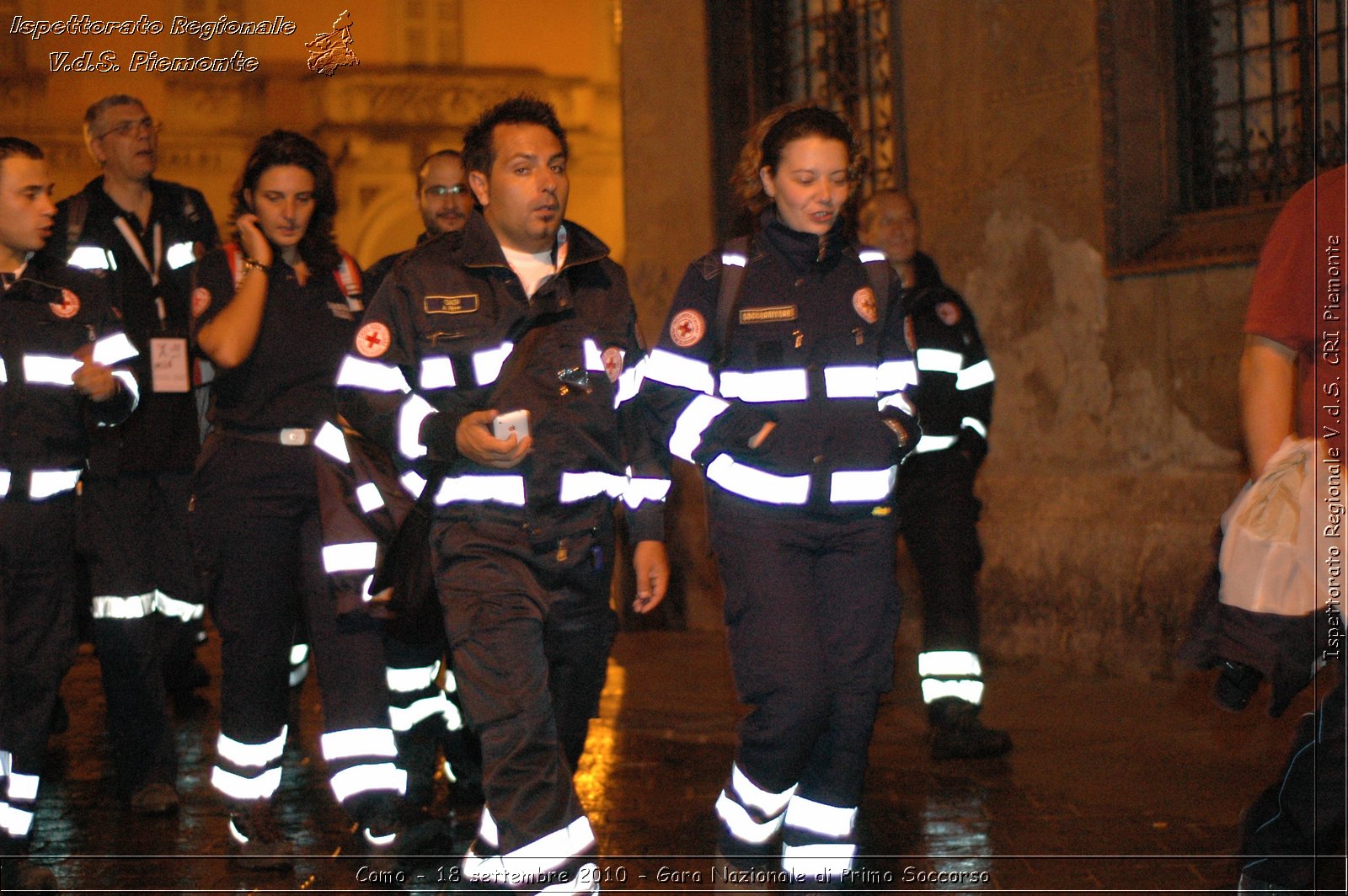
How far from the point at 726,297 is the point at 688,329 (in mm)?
152

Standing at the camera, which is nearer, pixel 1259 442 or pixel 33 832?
pixel 1259 442

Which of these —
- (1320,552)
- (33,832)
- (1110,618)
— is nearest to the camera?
(1320,552)

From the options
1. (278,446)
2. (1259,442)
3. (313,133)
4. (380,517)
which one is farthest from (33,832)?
(313,133)

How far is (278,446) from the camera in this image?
5.65 metres

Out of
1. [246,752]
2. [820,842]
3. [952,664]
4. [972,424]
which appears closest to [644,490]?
[820,842]

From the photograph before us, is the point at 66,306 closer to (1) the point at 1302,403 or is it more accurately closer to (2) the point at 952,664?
(2) the point at 952,664

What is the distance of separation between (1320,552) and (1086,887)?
150 cm

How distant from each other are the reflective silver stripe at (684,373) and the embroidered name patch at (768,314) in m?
0.19

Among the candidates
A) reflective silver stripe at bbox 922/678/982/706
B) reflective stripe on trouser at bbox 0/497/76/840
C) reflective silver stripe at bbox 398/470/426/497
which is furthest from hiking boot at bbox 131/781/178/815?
reflective silver stripe at bbox 922/678/982/706

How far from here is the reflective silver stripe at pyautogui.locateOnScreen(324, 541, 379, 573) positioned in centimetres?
532

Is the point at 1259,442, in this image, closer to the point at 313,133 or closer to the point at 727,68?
the point at 727,68

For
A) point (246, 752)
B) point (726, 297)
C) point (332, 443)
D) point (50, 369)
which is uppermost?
point (726, 297)

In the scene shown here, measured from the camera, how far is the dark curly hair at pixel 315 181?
5.84m

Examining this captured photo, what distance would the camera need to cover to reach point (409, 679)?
20.0 ft
